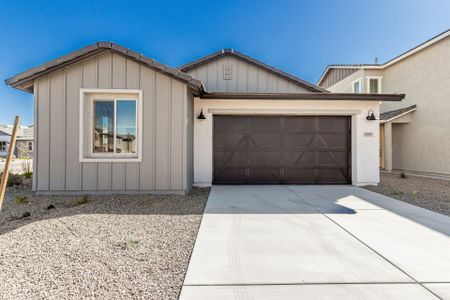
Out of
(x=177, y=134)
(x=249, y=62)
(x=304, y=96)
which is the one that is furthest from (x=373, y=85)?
(x=177, y=134)

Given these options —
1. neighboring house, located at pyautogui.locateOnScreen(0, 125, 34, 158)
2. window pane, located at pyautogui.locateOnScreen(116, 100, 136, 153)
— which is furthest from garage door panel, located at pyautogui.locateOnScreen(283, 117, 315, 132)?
neighboring house, located at pyautogui.locateOnScreen(0, 125, 34, 158)

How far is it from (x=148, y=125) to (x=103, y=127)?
1.27m

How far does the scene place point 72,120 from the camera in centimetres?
611

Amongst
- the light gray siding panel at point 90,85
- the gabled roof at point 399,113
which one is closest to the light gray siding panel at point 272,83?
the gabled roof at point 399,113

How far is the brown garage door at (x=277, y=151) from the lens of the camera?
7.98 metres

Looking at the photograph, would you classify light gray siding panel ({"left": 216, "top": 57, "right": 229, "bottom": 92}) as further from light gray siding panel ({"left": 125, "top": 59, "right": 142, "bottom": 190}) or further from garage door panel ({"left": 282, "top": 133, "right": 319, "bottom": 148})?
light gray siding panel ({"left": 125, "top": 59, "right": 142, "bottom": 190})

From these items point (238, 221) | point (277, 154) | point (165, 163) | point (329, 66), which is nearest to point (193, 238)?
point (238, 221)

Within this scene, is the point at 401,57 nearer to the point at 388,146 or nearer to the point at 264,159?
Result: the point at 388,146

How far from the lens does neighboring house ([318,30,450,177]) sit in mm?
10234

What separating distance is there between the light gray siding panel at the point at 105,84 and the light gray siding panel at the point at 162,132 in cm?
121

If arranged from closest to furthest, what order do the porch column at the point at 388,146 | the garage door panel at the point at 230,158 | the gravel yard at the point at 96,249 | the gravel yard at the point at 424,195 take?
the gravel yard at the point at 96,249
the gravel yard at the point at 424,195
the garage door panel at the point at 230,158
the porch column at the point at 388,146

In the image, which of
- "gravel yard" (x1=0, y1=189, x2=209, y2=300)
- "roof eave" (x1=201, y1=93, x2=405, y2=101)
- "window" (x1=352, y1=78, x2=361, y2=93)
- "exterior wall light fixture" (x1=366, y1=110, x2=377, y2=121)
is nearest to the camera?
"gravel yard" (x1=0, y1=189, x2=209, y2=300)

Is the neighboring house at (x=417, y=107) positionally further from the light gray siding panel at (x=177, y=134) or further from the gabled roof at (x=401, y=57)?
the light gray siding panel at (x=177, y=134)

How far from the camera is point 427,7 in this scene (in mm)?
10344
